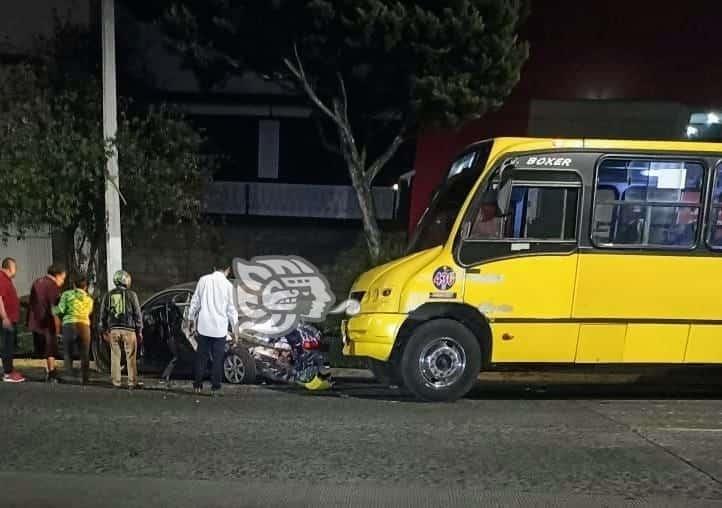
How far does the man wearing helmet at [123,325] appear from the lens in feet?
26.2

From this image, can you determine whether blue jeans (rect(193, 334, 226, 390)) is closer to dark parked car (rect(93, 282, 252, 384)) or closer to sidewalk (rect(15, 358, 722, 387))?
dark parked car (rect(93, 282, 252, 384))

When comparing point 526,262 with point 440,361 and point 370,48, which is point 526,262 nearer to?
point 440,361

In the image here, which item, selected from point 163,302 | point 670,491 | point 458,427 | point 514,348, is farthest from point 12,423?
point 670,491

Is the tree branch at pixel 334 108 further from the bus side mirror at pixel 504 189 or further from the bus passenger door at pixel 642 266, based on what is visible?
the bus passenger door at pixel 642 266

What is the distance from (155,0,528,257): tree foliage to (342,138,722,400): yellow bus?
3.10 metres

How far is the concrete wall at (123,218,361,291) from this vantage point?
48.5ft

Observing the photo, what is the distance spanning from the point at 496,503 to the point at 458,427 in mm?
1923

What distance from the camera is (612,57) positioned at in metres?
13.7

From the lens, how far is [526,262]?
7082mm

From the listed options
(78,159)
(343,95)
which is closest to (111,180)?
(78,159)

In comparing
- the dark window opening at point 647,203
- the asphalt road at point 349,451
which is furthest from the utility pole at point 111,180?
the dark window opening at point 647,203

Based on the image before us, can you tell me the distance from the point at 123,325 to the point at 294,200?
768 cm

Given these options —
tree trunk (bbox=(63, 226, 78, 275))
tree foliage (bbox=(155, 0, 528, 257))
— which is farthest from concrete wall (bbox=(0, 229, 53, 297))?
tree foliage (bbox=(155, 0, 528, 257))

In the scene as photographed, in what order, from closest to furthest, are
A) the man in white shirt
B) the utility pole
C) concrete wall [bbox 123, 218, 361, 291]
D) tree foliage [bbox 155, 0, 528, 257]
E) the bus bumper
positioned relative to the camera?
1. the bus bumper
2. the man in white shirt
3. tree foliage [bbox 155, 0, 528, 257]
4. the utility pole
5. concrete wall [bbox 123, 218, 361, 291]
